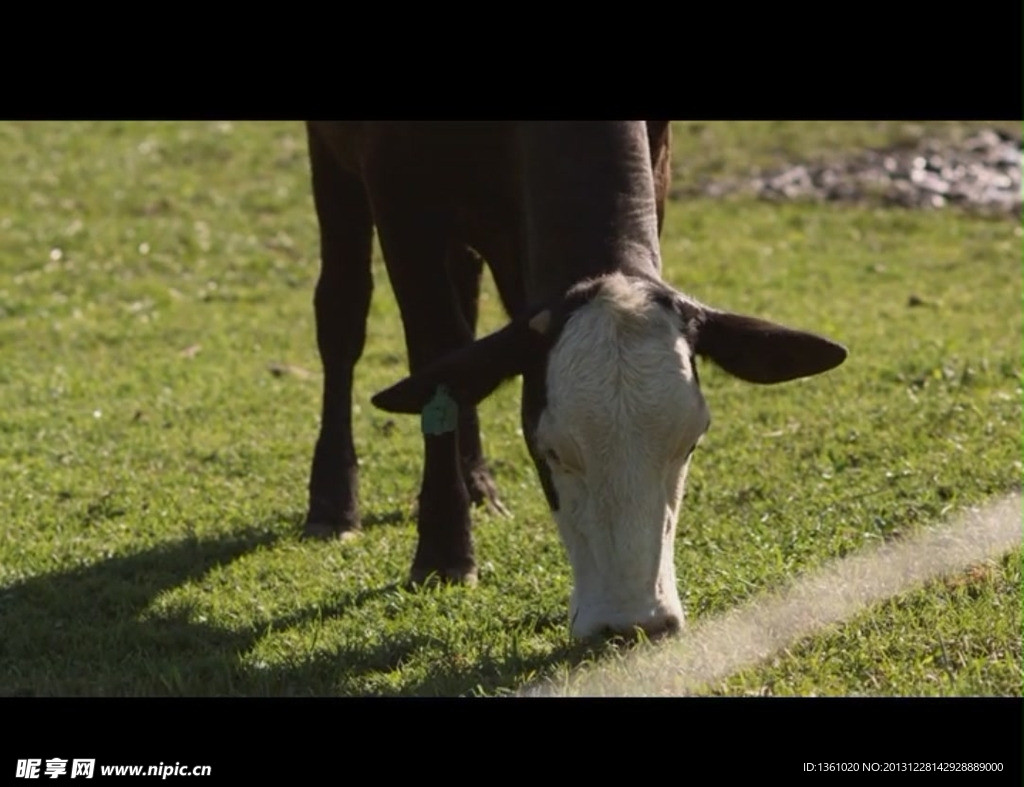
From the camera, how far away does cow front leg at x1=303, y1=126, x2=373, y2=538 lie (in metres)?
8.84

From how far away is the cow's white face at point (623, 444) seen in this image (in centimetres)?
568

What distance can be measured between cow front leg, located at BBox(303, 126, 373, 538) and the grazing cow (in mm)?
577

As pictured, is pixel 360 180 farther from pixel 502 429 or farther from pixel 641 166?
pixel 641 166

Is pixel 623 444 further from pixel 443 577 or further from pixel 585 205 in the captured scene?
pixel 443 577

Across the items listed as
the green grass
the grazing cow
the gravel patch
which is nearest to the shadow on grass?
the grazing cow

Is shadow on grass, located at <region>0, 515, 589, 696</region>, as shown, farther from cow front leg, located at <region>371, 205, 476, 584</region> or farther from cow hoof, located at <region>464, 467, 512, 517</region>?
cow hoof, located at <region>464, 467, 512, 517</region>

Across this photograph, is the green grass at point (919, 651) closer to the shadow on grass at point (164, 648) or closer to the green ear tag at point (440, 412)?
the shadow on grass at point (164, 648)

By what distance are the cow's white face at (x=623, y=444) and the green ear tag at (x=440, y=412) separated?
0.59 m

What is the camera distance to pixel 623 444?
5.71 metres

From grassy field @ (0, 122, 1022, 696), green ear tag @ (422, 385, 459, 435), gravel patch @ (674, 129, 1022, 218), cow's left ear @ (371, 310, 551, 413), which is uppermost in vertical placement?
cow's left ear @ (371, 310, 551, 413)

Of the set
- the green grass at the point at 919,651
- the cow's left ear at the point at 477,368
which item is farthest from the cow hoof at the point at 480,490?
the green grass at the point at 919,651

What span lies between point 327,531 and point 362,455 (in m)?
1.43

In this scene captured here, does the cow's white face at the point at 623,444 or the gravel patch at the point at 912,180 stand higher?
the cow's white face at the point at 623,444
